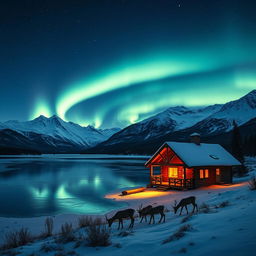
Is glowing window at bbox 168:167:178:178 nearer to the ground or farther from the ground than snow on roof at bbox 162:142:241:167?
nearer to the ground

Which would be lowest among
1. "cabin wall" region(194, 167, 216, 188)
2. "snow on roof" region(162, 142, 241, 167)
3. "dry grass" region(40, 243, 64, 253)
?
"dry grass" region(40, 243, 64, 253)

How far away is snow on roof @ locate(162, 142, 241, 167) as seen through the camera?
30.4 meters

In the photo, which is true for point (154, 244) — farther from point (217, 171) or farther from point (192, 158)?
point (217, 171)

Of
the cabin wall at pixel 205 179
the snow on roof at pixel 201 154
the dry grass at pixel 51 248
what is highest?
the snow on roof at pixel 201 154

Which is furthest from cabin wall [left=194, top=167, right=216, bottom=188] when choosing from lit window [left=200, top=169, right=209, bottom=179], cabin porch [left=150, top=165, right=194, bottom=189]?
cabin porch [left=150, top=165, right=194, bottom=189]

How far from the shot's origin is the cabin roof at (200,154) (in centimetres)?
3036

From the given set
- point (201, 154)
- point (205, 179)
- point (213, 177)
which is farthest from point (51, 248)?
point (213, 177)

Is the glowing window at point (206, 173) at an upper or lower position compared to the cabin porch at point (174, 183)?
upper

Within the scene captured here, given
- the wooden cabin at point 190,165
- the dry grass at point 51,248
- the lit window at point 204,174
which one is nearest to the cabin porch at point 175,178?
the wooden cabin at point 190,165

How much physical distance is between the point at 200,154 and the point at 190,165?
4.15 metres

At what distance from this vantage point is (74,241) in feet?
30.8

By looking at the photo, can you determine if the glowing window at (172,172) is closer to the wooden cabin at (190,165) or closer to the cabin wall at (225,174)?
the wooden cabin at (190,165)

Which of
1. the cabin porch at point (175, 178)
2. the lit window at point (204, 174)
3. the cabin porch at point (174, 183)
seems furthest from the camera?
the lit window at point (204, 174)

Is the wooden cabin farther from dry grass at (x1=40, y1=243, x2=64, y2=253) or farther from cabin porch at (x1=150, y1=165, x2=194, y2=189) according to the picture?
dry grass at (x1=40, y1=243, x2=64, y2=253)
